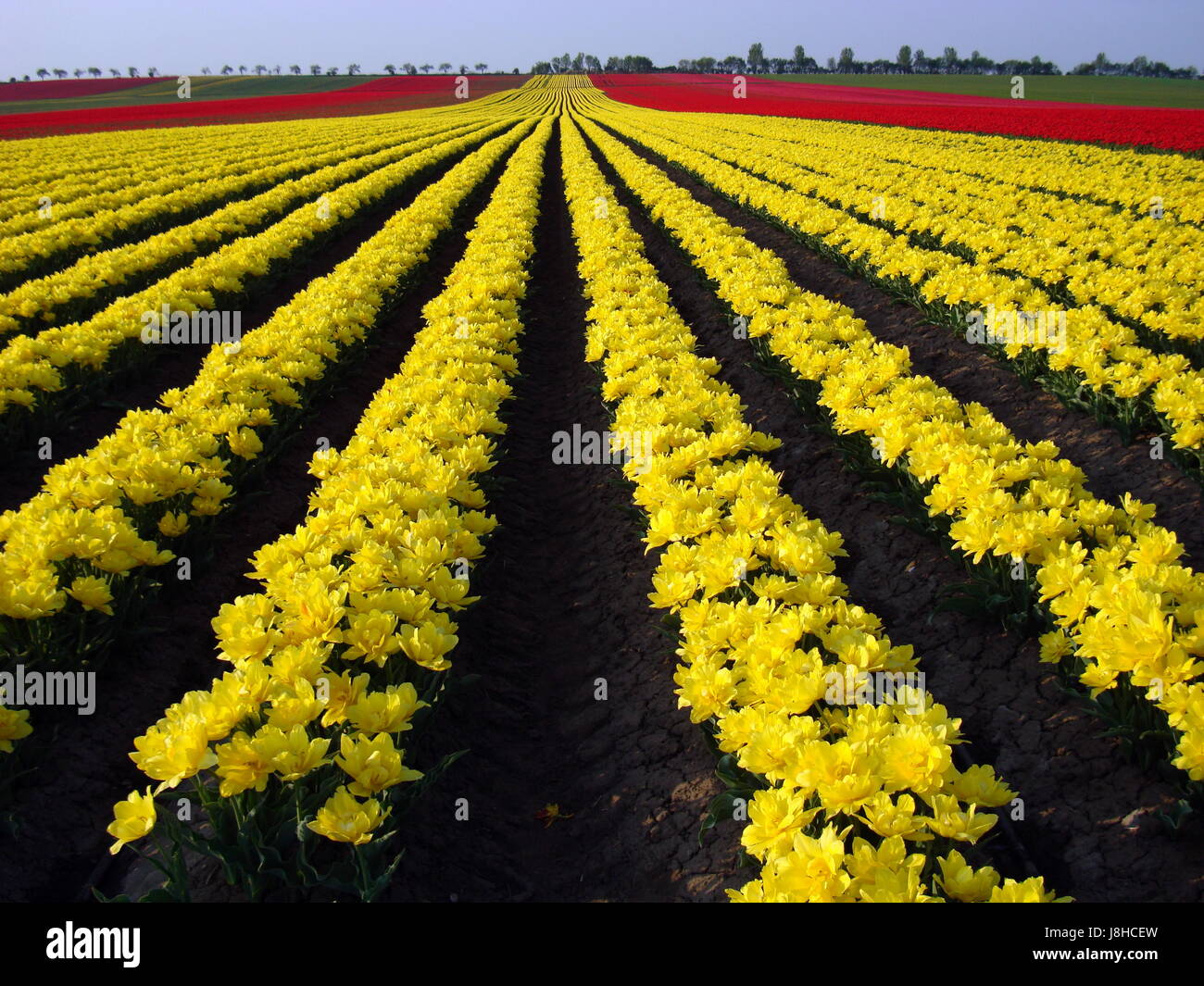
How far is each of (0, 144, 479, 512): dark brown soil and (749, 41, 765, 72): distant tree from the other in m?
131

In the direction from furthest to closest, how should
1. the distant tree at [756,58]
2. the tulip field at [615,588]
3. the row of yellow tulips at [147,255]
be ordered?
the distant tree at [756,58] → the row of yellow tulips at [147,255] → the tulip field at [615,588]

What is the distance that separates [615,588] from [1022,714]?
8.69ft

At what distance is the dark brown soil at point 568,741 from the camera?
10.7 feet

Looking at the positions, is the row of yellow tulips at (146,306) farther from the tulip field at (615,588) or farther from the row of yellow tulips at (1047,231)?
the row of yellow tulips at (1047,231)

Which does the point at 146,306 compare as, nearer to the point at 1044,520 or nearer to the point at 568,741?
the point at 568,741

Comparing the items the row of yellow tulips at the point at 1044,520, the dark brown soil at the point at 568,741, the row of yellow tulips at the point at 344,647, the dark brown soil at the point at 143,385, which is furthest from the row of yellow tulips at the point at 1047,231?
the dark brown soil at the point at 143,385

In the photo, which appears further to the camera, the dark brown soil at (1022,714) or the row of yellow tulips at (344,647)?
the dark brown soil at (1022,714)

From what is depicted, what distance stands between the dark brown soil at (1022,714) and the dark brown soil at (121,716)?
415 cm

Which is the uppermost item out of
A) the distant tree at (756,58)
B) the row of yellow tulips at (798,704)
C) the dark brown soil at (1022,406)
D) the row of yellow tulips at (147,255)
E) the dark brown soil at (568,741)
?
the distant tree at (756,58)

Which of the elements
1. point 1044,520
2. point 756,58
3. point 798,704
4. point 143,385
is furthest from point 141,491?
point 756,58

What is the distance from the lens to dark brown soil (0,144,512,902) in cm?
335

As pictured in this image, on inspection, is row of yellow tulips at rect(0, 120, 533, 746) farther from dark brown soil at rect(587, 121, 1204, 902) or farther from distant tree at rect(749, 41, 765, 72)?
distant tree at rect(749, 41, 765, 72)

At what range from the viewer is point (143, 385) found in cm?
883
